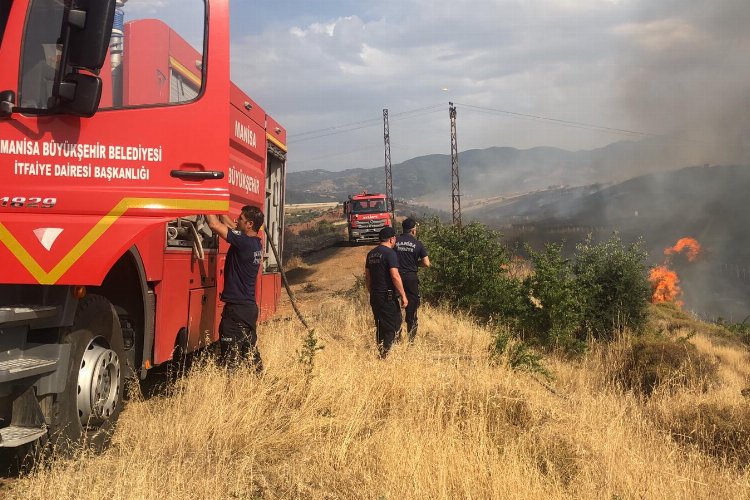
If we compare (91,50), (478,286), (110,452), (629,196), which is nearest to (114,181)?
(91,50)

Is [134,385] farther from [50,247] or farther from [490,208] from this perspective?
[490,208]

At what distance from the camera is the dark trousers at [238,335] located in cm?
581

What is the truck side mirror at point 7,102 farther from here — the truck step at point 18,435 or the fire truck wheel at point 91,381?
the truck step at point 18,435

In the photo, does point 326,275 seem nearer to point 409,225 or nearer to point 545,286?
point 545,286

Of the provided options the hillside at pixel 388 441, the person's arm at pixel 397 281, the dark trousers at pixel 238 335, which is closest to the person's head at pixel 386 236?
the person's arm at pixel 397 281

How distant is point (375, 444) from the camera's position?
14.8 ft

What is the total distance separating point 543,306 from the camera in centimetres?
1227

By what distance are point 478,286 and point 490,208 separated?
526 ft

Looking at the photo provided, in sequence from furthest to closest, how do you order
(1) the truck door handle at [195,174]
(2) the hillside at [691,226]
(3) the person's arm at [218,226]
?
(2) the hillside at [691,226] → (3) the person's arm at [218,226] → (1) the truck door handle at [195,174]

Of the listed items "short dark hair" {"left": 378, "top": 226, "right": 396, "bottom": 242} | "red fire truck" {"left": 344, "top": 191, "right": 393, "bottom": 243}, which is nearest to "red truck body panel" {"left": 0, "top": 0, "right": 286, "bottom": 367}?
"short dark hair" {"left": 378, "top": 226, "right": 396, "bottom": 242}

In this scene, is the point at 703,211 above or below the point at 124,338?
above

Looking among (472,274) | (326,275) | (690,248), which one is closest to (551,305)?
(472,274)

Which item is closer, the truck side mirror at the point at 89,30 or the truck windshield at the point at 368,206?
the truck side mirror at the point at 89,30

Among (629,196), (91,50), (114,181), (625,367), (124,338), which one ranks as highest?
(629,196)
